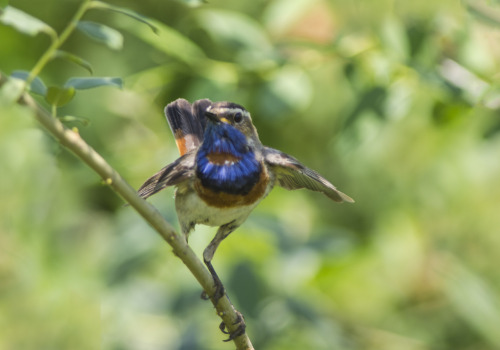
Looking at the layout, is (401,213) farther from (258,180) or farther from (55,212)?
(258,180)

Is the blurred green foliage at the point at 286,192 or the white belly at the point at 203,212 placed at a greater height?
the white belly at the point at 203,212

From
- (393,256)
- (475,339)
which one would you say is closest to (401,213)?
(393,256)

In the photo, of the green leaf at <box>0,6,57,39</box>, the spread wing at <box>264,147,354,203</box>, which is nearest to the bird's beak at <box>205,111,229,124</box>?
the spread wing at <box>264,147,354,203</box>

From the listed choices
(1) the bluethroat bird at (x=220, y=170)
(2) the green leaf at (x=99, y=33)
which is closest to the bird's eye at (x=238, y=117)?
(1) the bluethroat bird at (x=220, y=170)

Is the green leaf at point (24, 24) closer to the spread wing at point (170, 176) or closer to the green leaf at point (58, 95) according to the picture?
the green leaf at point (58, 95)

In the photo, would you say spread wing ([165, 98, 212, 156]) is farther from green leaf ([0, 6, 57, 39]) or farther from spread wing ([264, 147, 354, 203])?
green leaf ([0, 6, 57, 39])

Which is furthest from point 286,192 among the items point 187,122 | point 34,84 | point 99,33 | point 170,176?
point 34,84

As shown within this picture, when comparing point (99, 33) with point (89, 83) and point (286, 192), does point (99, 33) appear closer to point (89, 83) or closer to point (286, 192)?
point (89, 83)
